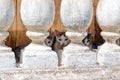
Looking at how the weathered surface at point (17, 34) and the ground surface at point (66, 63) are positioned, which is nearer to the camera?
the ground surface at point (66, 63)

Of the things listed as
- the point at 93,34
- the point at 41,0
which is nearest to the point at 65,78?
the point at 41,0

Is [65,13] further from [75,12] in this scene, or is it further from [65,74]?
[65,74]

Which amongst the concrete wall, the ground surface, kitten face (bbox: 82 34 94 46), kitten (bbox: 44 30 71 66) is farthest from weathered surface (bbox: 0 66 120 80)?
kitten face (bbox: 82 34 94 46)

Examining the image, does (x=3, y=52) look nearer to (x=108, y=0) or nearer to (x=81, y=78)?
(x=81, y=78)

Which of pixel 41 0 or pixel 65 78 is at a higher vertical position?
pixel 41 0

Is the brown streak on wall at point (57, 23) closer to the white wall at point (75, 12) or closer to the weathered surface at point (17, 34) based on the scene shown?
the weathered surface at point (17, 34)

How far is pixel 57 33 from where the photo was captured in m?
1.92

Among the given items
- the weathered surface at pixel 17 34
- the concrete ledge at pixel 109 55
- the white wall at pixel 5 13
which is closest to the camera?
the white wall at pixel 5 13

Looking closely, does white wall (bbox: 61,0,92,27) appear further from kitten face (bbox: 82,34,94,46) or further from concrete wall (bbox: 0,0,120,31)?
kitten face (bbox: 82,34,94,46)

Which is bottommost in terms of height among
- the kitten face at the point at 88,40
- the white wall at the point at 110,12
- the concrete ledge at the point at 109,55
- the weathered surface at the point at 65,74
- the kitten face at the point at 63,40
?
the kitten face at the point at 88,40

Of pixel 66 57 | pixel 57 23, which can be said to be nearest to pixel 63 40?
pixel 57 23

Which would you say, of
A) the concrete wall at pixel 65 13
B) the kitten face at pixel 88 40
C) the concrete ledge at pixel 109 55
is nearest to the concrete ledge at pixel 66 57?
the concrete ledge at pixel 109 55

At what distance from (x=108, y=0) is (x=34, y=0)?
0.35m

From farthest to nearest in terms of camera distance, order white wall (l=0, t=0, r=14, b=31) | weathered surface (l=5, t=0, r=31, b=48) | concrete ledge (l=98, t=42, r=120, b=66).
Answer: weathered surface (l=5, t=0, r=31, b=48), concrete ledge (l=98, t=42, r=120, b=66), white wall (l=0, t=0, r=14, b=31)
